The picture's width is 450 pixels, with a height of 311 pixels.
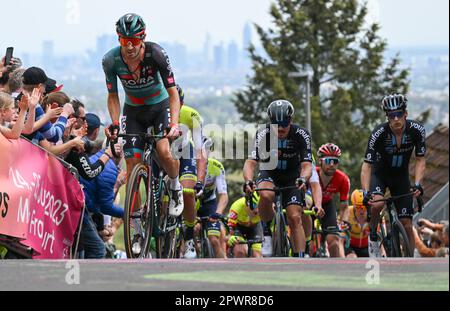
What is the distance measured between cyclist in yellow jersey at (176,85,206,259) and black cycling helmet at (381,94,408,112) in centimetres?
210

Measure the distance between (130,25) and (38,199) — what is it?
185cm

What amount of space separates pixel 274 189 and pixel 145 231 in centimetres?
255

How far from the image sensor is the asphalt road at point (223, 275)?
8078mm

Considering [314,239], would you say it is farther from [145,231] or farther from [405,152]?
[145,231]

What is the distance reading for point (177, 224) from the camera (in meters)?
13.8

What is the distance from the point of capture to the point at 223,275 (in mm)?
8562

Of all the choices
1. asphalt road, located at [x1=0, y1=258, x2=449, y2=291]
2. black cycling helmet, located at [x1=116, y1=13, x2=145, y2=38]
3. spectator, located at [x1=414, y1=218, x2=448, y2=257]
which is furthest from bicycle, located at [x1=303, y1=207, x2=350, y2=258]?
asphalt road, located at [x1=0, y1=258, x2=449, y2=291]

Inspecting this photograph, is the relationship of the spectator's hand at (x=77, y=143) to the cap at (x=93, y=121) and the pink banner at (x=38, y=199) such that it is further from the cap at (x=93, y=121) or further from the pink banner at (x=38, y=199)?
the cap at (x=93, y=121)

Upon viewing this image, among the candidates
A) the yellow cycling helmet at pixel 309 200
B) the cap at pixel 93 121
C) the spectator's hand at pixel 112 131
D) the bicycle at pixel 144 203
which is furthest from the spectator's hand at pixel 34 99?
the yellow cycling helmet at pixel 309 200

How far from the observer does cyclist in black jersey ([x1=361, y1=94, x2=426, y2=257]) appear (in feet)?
47.1

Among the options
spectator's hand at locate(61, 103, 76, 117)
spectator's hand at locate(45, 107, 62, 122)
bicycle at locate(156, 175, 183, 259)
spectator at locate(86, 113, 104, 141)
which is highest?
spectator at locate(86, 113, 104, 141)

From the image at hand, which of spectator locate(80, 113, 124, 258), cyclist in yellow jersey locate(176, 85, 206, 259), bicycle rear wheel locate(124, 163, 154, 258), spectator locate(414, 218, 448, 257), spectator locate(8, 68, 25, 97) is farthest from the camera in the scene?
spectator locate(414, 218, 448, 257)

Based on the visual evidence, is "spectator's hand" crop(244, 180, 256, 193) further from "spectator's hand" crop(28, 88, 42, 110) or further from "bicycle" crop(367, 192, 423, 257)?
"spectator's hand" crop(28, 88, 42, 110)

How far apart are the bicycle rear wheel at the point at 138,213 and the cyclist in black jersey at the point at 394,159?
319 cm
